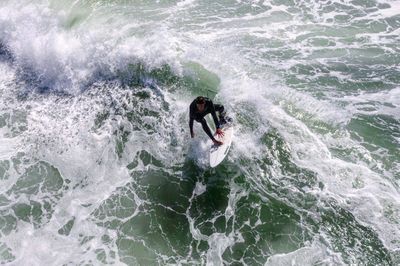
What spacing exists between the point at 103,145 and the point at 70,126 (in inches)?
66.2

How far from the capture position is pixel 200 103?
11.1 m

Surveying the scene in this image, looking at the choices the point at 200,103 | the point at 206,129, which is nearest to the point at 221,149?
the point at 206,129

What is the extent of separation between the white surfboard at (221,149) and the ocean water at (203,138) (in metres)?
0.47

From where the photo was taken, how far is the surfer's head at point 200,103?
11.0 m

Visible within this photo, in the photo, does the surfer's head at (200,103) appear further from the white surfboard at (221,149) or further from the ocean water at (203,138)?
the ocean water at (203,138)

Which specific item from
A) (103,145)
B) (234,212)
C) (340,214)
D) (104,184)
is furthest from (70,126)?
(340,214)

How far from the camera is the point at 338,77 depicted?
14672mm

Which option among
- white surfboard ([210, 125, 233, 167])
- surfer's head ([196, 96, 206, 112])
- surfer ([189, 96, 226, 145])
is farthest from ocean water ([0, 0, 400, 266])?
surfer's head ([196, 96, 206, 112])

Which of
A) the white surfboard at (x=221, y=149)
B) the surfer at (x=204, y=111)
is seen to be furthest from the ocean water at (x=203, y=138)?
the surfer at (x=204, y=111)

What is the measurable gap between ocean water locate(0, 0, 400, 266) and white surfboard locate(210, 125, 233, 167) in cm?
47

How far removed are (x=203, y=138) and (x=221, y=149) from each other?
1.02 meters

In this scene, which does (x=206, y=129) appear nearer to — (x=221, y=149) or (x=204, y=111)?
(x=204, y=111)

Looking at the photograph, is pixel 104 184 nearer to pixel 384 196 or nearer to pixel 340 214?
pixel 340 214

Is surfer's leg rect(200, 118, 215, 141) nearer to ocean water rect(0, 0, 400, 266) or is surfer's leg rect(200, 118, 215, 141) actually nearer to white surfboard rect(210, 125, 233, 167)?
white surfboard rect(210, 125, 233, 167)
